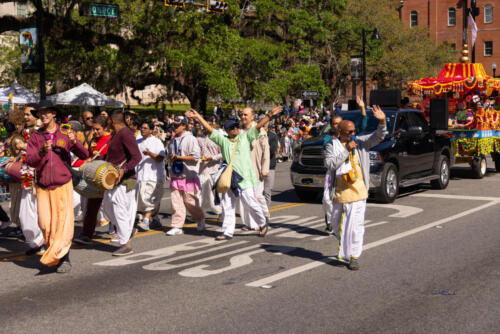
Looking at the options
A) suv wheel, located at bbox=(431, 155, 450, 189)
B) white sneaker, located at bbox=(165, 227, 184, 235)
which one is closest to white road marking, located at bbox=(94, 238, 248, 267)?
white sneaker, located at bbox=(165, 227, 184, 235)

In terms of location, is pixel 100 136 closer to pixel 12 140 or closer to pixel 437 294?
pixel 12 140

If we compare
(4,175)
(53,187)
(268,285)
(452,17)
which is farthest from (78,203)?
(452,17)

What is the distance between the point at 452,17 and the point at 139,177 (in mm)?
71031

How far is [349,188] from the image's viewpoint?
7.20m

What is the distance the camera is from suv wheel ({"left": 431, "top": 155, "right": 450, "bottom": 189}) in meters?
15.1

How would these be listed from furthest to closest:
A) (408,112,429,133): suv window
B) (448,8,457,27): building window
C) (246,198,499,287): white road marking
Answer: (448,8,457,27): building window
(408,112,429,133): suv window
(246,198,499,287): white road marking

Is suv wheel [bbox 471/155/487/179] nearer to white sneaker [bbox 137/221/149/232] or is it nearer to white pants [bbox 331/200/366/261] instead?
white sneaker [bbox 137/221/149/232]

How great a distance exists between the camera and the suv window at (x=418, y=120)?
14354mm

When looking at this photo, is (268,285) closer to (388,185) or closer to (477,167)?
(388,185)

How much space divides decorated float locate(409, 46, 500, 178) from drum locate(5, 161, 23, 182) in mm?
11249

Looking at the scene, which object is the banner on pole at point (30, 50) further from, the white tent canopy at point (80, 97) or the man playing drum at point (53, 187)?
the man playing drum at point (53, 187)

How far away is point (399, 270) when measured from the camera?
7176 millimetres

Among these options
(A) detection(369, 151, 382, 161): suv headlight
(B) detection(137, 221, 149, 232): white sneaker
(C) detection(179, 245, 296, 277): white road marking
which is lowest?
(C) detection(179, 245, 296, 277): white road marking

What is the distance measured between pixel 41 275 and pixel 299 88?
3183 centimetres
